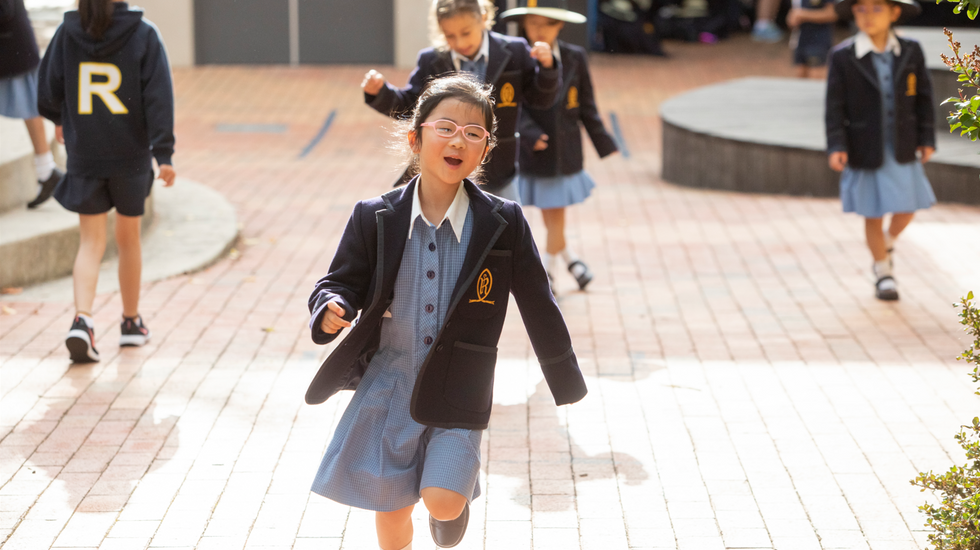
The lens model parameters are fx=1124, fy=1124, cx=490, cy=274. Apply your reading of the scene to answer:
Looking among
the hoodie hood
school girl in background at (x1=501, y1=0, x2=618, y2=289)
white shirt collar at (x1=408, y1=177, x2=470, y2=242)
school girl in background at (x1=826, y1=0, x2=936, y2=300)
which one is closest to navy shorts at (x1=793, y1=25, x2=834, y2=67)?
school girl in background at (x1=826, y1=0, x2=936, y2=300)

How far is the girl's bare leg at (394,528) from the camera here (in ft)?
10.6

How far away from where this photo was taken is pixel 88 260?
217 inches

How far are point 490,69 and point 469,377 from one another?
278cm

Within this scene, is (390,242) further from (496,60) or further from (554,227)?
(554,227)

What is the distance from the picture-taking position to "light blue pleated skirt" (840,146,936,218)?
265 inches

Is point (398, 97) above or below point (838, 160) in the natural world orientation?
above

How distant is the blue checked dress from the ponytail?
2850 millimetres

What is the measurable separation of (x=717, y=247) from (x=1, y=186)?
4956 millimetres

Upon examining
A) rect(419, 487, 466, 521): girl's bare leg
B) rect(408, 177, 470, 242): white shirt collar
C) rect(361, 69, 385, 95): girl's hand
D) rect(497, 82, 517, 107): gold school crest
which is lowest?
rect(419, 487, 466, 521): girl's bare leg

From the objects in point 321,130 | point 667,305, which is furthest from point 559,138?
point 321,130

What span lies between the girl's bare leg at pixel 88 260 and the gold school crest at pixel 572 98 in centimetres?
277

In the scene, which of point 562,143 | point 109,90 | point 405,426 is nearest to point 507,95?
point 562,143

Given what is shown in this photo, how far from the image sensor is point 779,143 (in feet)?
33.8

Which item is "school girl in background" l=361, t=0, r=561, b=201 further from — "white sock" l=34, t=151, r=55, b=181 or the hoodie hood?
"white sock" l=34, t=151, r=55, b=181
